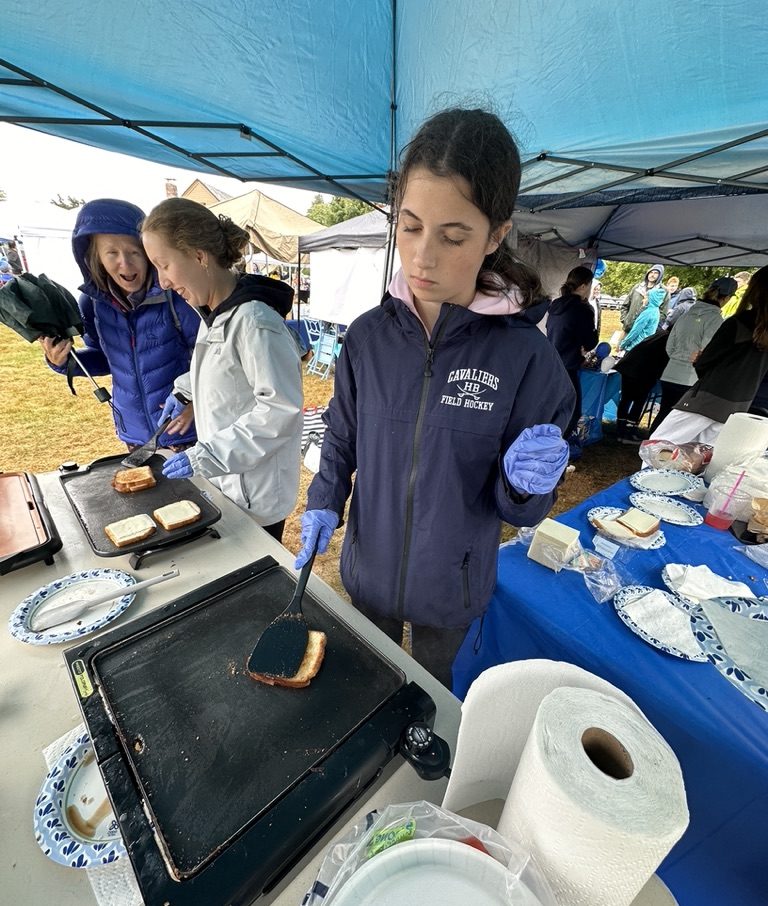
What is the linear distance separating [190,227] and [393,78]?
5.12 feet

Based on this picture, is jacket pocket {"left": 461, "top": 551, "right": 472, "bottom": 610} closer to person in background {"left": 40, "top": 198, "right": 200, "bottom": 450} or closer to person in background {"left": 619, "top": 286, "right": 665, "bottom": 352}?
person in background {"left": 40, "top": 198, "right": 200, "bottom": 450}

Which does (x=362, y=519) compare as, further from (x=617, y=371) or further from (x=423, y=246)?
(x=617, y=371)

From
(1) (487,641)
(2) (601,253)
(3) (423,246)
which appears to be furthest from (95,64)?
(2) (601,253)

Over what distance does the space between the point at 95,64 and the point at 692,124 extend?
2603 mm

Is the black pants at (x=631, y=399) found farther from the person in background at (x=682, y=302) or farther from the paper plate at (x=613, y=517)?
the paper plate at (x=613, y=517)

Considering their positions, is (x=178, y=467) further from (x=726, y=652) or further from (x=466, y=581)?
(x=726, y=652)

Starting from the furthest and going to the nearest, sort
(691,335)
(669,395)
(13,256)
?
(13,256)
(669,395)
(691,335)

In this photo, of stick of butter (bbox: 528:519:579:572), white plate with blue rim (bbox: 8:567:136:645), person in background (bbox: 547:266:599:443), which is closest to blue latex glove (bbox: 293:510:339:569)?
white plate with blue rim (bbox: 8:567:136:645)

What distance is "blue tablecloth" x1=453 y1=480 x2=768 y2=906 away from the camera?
3.43 feet

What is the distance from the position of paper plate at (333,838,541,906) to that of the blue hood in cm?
233

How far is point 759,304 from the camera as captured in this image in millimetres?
2865

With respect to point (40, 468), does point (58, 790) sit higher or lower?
higher

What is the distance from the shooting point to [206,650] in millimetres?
905

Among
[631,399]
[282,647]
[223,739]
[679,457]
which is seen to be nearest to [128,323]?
A: [282,647]
